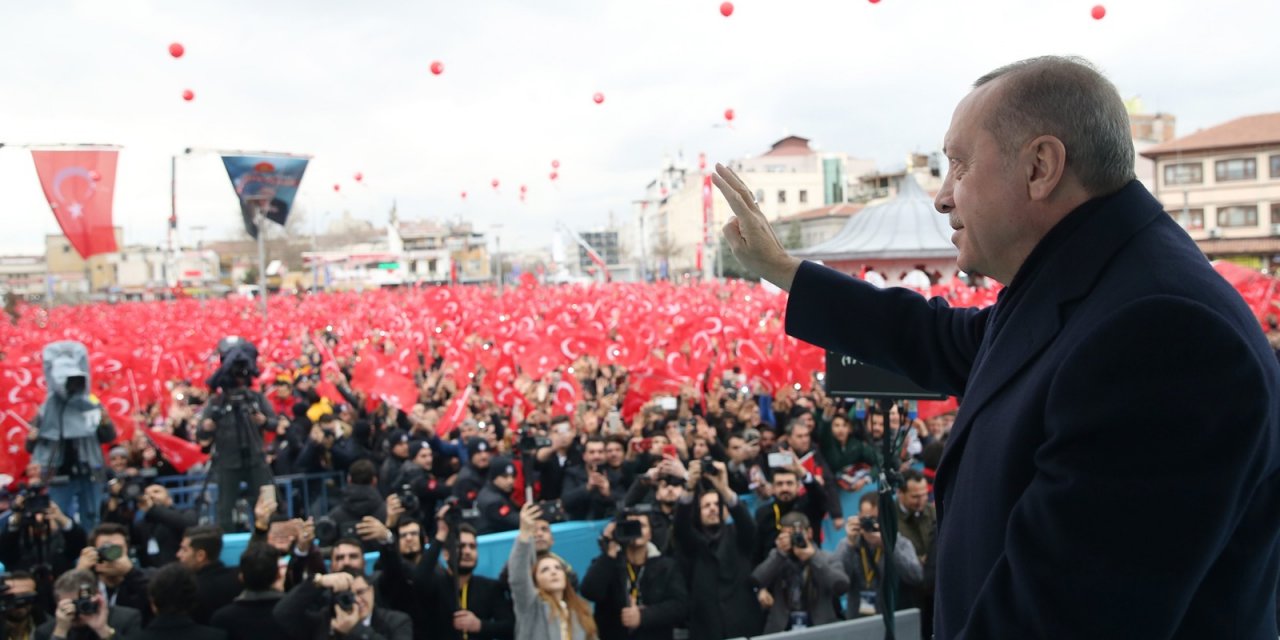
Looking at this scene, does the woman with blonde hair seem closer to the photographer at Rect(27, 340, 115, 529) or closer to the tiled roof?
the photographer at Rect(27, 340, 115, 529)

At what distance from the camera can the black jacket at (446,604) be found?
520cm

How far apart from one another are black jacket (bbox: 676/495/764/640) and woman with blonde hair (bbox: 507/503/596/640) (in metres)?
0.77

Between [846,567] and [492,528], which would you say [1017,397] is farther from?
[492,528]

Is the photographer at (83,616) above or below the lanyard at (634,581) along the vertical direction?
above

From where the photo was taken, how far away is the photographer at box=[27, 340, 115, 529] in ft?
26.2

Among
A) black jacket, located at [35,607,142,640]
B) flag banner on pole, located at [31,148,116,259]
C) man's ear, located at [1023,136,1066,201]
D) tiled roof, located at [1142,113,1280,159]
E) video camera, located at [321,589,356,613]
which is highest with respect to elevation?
tiled roof, located at [1142,113,1280,159]

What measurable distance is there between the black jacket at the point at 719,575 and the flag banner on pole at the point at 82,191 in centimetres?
700

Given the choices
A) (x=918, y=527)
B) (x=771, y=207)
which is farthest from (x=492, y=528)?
(x=771, y=207)

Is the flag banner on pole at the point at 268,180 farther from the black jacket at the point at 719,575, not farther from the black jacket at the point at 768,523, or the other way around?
the black jacket at the point at 719,575

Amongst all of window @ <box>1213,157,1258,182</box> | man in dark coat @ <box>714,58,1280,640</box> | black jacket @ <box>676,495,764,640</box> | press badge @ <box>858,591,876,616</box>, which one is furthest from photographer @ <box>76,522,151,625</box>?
window @ <box>1213,157,1258,182</box>

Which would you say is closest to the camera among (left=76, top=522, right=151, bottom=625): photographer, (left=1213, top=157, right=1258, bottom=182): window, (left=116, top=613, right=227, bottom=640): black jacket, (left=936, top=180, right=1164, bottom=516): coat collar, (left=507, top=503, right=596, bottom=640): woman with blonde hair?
(left=936, top=180, right=1164, bottom=516): coat collar

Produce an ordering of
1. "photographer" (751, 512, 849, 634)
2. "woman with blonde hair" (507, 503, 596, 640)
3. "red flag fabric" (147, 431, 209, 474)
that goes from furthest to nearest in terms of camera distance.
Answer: "red flag fabric" (147, 431, 209, 474) < "photographer" (751, 512, 849, 634) < "woman with blonde hair" (507, 503, 596, 640)

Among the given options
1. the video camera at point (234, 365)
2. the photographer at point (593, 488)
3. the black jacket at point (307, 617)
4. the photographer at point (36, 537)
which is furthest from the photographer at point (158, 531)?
the photographer at point (593, 488)

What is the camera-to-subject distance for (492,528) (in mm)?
6641
